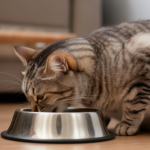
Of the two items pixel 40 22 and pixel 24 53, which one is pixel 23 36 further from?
pixel 24 53

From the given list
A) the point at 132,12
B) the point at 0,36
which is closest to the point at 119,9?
the point at 132,12

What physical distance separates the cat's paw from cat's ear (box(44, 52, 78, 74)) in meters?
0.34

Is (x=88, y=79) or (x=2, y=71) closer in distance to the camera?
(x=88, y=79)

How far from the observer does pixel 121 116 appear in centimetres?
141

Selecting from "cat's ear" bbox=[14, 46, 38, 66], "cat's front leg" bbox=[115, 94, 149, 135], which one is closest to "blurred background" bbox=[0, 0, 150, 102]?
"cat's ear" bbox=[14, 46, 38, 66]

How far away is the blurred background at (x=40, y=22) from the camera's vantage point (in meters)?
2.49

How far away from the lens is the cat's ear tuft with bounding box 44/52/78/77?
1131 millimetres

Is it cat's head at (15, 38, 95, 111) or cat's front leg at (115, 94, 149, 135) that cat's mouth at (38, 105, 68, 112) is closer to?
cat's head at (15, 38, 95, 111)

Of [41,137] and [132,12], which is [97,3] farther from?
[41,137]

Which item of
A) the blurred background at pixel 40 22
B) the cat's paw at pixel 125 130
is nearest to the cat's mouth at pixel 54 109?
the cat's paw at pixel 125 130

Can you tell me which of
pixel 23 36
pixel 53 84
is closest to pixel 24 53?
pixel 53 84

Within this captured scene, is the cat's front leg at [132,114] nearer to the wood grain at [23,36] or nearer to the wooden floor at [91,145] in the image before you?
the wooden floor at [91,145]

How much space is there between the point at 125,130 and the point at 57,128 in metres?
0.38

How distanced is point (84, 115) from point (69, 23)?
1960 millimetres
